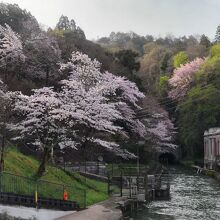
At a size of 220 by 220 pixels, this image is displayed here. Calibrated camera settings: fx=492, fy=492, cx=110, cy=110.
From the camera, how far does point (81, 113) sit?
32.6 m

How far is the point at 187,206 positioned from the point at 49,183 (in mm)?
13170

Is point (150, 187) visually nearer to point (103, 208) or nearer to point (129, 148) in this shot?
point (103, 208)

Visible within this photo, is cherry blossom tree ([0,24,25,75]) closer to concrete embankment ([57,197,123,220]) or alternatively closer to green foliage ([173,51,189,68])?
concrete embankment ([57,197,123,220])

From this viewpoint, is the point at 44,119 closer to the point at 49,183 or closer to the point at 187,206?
the point at 49,183

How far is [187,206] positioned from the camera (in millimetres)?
34844

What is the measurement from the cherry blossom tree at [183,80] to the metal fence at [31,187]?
70195mm

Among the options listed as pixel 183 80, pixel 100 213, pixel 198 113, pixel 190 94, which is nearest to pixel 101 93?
pixel 100 213

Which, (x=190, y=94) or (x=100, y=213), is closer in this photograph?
(x=100, y=213)

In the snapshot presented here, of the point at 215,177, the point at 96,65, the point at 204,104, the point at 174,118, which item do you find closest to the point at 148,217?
the point at 96,65

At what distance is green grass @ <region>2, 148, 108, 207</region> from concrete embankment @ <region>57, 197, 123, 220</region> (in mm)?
855

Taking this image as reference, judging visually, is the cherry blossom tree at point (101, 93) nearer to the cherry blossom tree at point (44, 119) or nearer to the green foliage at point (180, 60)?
the cherry blossom tree at point (44, 119)

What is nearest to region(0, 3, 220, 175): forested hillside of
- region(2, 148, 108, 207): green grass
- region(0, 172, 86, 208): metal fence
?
region(2, 148, 108, 207): green grass

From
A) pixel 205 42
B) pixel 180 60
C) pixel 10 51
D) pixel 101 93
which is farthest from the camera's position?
pixel 205 42

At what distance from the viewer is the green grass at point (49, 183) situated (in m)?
23.5
